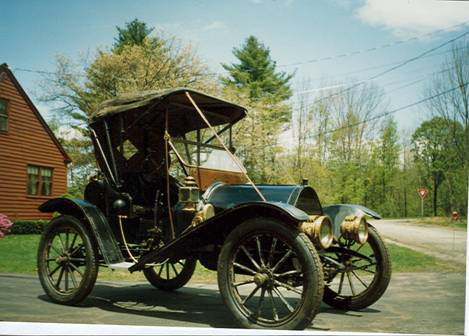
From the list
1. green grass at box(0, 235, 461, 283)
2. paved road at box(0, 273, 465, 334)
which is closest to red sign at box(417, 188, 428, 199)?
green grass at box(0, 235, 461, 283)

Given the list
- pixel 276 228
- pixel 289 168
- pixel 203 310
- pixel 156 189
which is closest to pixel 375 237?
pixel 276 228

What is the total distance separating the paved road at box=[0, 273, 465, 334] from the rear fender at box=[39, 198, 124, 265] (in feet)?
1.65

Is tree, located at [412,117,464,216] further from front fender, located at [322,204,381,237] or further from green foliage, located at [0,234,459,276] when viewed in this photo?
front fender, located at [322,204,381,237]

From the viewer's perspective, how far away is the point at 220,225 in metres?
3.44

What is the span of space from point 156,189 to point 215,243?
1.17 m

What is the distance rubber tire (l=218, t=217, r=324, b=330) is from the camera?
2.86m

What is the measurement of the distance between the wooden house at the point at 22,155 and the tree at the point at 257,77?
4.76 metres

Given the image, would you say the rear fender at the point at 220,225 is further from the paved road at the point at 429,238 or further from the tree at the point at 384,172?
the tree at the point at 384,172

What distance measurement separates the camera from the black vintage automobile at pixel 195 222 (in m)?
3.21

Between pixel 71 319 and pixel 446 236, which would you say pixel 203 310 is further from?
pixel 446 236

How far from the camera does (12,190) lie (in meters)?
7.85

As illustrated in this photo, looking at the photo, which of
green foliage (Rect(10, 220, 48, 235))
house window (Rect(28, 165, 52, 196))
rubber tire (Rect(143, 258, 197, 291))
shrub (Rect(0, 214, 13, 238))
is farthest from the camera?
house window (Rect(28, 165, 52, 196))

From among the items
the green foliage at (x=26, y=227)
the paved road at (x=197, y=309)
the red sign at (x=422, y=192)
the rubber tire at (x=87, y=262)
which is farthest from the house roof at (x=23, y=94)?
the red sign at (x=422, y=192)

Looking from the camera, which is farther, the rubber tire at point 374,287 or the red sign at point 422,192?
the red sign at point 422,192
